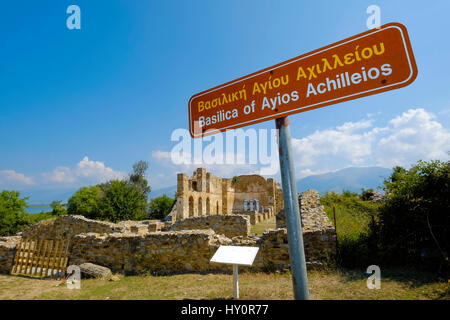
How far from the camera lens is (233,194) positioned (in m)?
34.9

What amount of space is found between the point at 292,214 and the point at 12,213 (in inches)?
1020

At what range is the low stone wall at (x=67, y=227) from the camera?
14516 mm

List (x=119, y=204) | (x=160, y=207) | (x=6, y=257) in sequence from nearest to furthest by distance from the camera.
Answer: (x=6, y=257), (x=119, y=204), (x=160, y=207)

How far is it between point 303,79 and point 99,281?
7.36m

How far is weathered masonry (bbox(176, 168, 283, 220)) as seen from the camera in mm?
27750

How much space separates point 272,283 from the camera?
515 cm

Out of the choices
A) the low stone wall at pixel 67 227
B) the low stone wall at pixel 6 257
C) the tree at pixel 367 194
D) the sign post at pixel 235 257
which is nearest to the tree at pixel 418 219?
the sign post at pixel 235 257

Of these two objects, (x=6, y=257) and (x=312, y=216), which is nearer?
(x=6, y=257)

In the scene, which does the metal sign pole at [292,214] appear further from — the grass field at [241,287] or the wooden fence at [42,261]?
the wooden fence at [42,261]

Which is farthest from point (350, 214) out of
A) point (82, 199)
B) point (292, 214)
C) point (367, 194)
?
point (82, 199)

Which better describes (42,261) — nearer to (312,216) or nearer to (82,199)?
(312,216)
